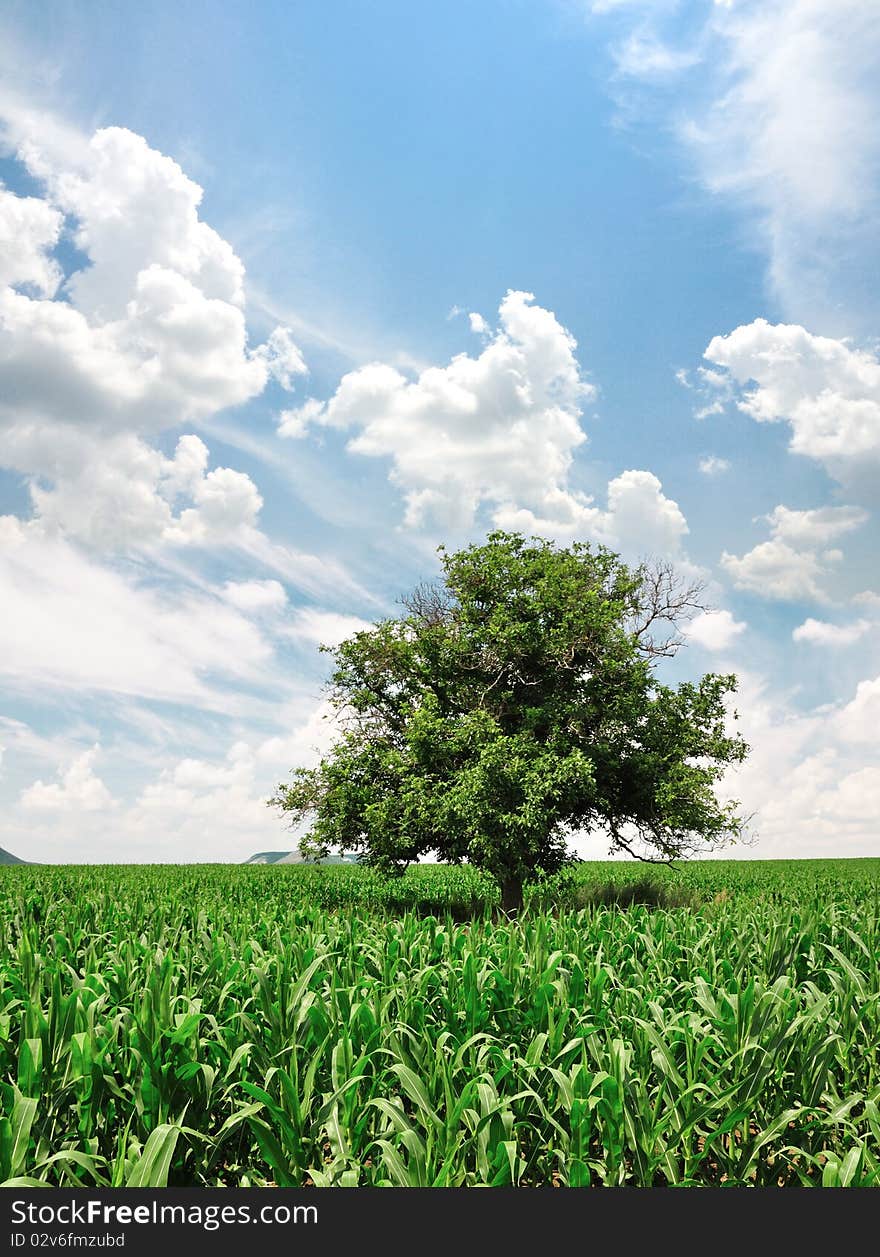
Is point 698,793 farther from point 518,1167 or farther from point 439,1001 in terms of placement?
point 518,1167

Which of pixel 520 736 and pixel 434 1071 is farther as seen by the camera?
pixel 520 736

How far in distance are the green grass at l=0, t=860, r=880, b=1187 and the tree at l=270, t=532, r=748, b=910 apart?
8951 mm

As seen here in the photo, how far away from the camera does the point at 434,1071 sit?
4754 millimetres

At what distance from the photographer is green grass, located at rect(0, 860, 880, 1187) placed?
4.33 metres

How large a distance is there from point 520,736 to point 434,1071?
12945mm

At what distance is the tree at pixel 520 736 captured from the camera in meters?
17.2

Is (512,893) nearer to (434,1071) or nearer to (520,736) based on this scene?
(520,736)

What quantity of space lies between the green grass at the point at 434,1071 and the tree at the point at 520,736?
8.95 metres

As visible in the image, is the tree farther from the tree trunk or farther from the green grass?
the green grass

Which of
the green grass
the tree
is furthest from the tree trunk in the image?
the green grass

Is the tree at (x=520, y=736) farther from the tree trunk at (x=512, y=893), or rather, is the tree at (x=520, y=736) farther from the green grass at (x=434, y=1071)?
the green grass at (x=434, y=1071)

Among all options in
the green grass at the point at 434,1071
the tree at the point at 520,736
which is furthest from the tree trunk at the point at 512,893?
the green grass at the point at 434,1071

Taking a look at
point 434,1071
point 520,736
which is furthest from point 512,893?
point 434,1071

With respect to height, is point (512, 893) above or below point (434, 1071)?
below
